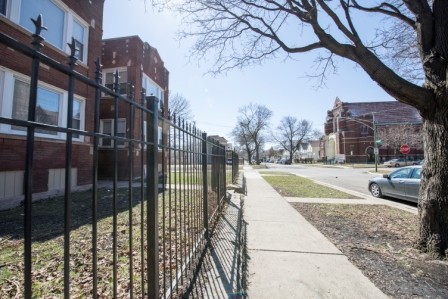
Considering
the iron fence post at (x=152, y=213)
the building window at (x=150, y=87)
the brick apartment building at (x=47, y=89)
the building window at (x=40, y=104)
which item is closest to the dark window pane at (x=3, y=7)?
the brick apartment building at (x=47, y=89)

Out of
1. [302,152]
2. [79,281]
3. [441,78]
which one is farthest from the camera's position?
[302,152]

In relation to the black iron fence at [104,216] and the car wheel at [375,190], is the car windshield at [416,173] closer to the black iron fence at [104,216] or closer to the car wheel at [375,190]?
the car wheel at [375,190]

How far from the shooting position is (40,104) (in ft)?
28.4

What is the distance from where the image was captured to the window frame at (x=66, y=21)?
7836mm

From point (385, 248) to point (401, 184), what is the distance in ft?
22.2

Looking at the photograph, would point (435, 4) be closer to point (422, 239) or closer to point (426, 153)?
point (426, 153)

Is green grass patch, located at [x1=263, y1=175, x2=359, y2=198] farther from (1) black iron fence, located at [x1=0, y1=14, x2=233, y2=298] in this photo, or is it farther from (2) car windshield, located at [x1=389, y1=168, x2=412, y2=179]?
(1) black iron fence, located at [x1=0, y1=14, x2=233, y2=298]

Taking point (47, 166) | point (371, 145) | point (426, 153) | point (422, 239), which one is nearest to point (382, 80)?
point (426, 153)

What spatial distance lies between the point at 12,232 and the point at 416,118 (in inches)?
2787

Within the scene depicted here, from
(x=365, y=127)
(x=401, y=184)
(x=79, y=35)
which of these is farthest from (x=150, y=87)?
(x=365, y=127)

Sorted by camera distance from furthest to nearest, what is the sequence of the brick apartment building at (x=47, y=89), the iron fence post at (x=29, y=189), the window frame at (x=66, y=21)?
the window frame at (x=66, y=21)
the brick apartment building at (x=47, y=89)
the iron fence post at (x=29, y=189)

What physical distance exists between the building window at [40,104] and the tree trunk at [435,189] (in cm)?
832

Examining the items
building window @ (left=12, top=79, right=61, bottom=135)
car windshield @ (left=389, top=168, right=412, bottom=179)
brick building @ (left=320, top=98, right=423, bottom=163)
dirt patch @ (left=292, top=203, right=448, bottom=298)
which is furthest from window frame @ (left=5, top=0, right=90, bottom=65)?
brick building @ (left=320, top=98, right=423, bottom=163)

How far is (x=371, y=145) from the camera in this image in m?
61.3
